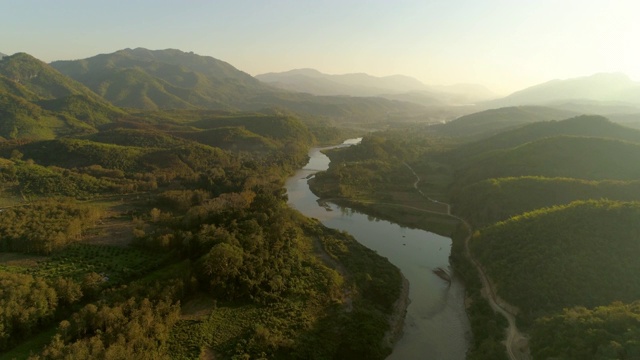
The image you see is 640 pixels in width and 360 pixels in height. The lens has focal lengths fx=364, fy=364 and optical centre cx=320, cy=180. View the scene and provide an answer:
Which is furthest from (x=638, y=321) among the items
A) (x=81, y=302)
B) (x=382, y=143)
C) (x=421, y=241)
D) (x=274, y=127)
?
(x=274, y=127)

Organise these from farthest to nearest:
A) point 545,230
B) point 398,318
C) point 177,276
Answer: point 545,230 < point 398,318 < point 177,276

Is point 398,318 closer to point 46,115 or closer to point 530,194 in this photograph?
point 530,194

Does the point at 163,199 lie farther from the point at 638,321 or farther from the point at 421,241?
the point at 638,321

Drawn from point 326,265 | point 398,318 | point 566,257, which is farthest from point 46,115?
point 566,257

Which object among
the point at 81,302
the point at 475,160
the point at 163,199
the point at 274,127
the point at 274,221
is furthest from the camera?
the point at 274,127

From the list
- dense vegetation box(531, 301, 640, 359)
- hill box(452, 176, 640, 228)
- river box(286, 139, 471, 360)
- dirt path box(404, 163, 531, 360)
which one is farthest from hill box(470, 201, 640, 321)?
hill box(452, 176, 640, 228)

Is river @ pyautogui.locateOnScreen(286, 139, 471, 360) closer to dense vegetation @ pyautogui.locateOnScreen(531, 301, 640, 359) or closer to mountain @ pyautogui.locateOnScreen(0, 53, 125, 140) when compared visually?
dense vegetation @ pyautogui.locateOnScreen(531, 301, 640, 359)
